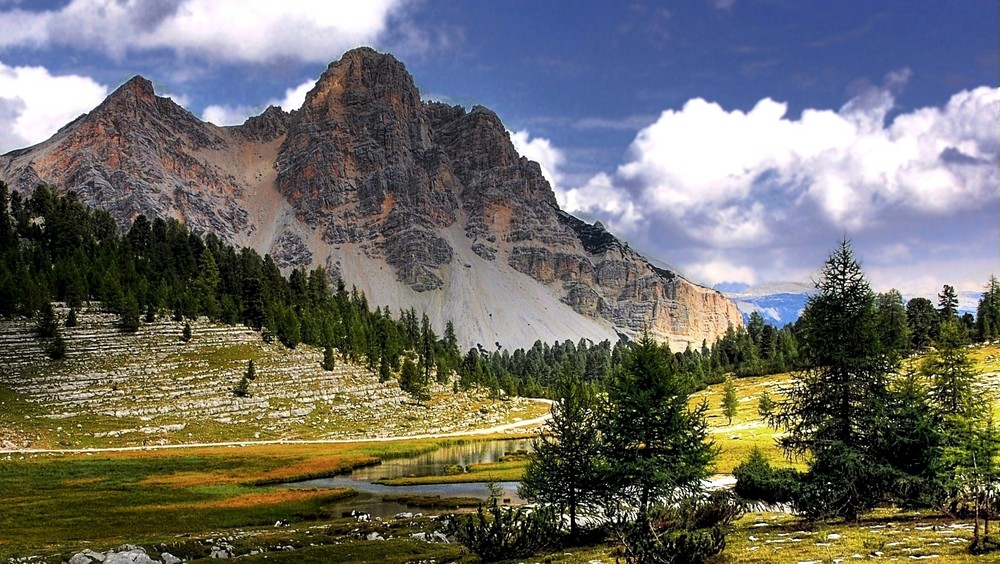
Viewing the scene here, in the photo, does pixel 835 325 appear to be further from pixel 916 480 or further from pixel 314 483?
pixel 314 483

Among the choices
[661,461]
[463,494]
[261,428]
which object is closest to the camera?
[661,461]

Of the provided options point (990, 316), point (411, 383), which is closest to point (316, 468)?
point (411, 383)

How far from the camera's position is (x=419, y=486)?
7362 centimetres

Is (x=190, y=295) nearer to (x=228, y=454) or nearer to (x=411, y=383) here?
(x=411, y=383)

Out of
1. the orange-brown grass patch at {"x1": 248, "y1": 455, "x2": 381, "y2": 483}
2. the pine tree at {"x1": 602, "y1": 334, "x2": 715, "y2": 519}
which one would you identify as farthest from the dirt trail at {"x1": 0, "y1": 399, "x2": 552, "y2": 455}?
the pine tree at {"x1": 602, "y1": 334, "x2": 715, "y2": 519}

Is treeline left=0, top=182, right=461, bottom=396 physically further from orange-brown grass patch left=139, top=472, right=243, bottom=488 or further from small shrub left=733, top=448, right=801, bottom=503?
small shrub left=733, top=448, right=801, bottom=503

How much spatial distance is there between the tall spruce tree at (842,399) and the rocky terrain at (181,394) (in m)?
105

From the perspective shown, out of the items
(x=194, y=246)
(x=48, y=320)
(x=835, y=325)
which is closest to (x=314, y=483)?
(x=835, y=325)

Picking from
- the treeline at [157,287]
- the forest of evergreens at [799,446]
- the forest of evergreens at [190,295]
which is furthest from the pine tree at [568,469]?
the treeline at [157,287]

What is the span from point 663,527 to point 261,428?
347 ft

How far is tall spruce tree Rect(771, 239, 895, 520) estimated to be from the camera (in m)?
28.7

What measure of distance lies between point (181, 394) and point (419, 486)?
6827 centimetres

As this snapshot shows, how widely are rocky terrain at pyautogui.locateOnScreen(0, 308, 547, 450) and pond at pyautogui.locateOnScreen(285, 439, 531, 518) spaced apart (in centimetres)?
2680

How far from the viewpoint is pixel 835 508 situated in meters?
28.8
